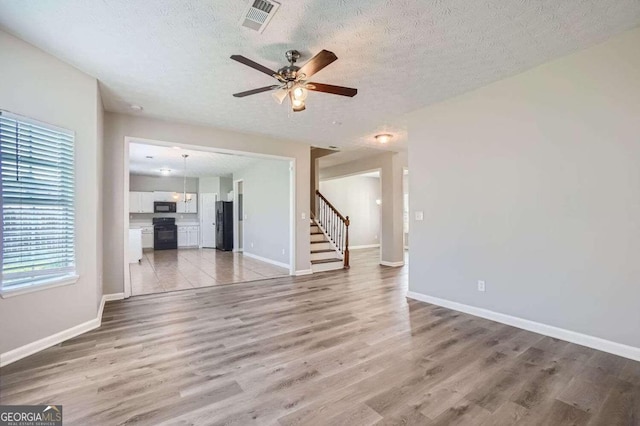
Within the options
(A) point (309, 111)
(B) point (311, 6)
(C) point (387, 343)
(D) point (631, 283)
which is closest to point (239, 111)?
(A) point (309, 111)

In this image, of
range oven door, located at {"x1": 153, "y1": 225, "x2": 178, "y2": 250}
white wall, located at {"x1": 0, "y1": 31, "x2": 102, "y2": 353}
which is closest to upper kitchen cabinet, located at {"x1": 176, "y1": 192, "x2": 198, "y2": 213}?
range oven door, located at {"x1": 153, "y1": 225, "x2": 178, "y2": 250}

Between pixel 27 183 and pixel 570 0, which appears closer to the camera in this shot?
pixel 570 0

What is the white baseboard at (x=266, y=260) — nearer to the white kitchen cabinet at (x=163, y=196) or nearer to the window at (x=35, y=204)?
the white kitchen cabinet at (x=163, y=196)

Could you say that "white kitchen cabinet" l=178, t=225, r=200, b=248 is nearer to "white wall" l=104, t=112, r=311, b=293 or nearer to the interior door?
the interior door

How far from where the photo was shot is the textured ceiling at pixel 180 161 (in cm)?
682

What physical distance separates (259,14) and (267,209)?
5.78 metres

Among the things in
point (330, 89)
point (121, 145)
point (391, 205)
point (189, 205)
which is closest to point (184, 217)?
point (189, 205)

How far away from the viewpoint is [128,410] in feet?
6.07

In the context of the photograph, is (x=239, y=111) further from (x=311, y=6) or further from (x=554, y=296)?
(x=554, y=296)

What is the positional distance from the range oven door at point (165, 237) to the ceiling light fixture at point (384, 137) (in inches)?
319

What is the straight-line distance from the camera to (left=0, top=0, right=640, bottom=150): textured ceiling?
7.14ft

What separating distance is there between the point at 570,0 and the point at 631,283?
2.34 metres

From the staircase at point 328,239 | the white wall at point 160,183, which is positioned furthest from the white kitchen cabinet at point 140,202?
the staircase at point 328,239

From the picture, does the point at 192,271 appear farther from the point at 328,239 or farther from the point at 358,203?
the point at 358,203
